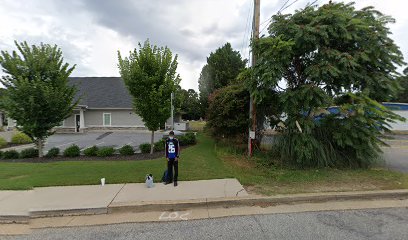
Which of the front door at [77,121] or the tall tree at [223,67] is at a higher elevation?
the tall tree at [223,67]

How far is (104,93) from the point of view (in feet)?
93.1

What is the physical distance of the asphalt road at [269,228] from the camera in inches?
156

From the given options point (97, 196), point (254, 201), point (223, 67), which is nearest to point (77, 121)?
point (223, 67)

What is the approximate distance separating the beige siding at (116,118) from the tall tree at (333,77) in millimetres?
20294

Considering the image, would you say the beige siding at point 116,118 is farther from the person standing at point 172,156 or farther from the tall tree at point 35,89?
the person standing at point 172,156

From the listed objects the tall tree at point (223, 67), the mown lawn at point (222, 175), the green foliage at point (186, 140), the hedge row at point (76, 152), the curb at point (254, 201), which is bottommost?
the curb at point (254, 201)

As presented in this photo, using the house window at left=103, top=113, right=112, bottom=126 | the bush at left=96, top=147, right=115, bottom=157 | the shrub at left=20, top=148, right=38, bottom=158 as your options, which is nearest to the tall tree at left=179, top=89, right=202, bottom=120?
the house window at left=103, top=113, right=112, bottom=126

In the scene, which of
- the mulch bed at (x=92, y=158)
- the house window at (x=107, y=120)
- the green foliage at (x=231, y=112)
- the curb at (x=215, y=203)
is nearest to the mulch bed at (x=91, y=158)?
the mulch bed at (x=92, y=158)

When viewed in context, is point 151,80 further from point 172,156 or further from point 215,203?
point 215,203

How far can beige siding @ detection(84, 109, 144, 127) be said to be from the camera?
26.4 metres

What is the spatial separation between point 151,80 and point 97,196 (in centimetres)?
610

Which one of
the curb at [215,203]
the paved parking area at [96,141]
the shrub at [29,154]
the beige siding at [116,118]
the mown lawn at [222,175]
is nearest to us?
the curb at [215,203]

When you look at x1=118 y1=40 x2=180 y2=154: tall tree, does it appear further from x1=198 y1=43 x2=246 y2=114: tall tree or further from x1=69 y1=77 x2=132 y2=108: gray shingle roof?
x1=69 y1=77 x2=132 y2=108: gray shingle roof

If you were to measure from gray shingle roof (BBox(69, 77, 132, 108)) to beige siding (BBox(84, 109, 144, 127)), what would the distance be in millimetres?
702
